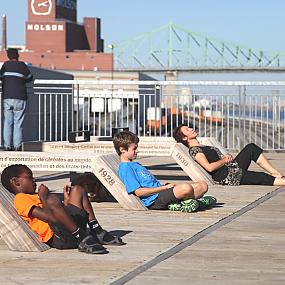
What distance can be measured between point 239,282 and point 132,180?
3590 millimetres

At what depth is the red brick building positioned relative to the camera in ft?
470

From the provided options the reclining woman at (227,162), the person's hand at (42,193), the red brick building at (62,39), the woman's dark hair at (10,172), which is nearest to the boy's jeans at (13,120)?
the reclining woman at (227,162)

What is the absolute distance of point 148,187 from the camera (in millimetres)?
9078

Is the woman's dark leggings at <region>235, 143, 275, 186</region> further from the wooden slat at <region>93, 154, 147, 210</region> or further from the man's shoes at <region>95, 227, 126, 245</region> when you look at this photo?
the man's shoes at <region>95, 227, 126, 245</region>

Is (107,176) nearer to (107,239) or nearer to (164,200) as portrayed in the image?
(164,200)

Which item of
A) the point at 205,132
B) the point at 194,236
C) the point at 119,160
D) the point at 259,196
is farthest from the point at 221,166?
the point at 205,132

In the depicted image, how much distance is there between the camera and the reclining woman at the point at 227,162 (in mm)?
11766

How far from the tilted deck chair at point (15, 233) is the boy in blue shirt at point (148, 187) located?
2.28 m

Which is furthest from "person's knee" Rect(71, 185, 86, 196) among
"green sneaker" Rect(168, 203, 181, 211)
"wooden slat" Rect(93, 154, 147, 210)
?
"green sneaker" Rect(168, 203, 181, 211)

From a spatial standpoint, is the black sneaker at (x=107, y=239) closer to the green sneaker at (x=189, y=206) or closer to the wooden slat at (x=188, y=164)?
the green sneaker at (x=189, y=206)

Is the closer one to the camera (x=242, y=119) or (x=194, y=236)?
(x=194, y=236)

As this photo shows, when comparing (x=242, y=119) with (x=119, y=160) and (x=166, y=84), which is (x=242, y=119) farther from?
(x=119, y=160)

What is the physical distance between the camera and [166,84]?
18828 mm

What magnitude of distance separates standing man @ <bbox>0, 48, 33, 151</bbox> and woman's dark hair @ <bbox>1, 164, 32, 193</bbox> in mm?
6558
